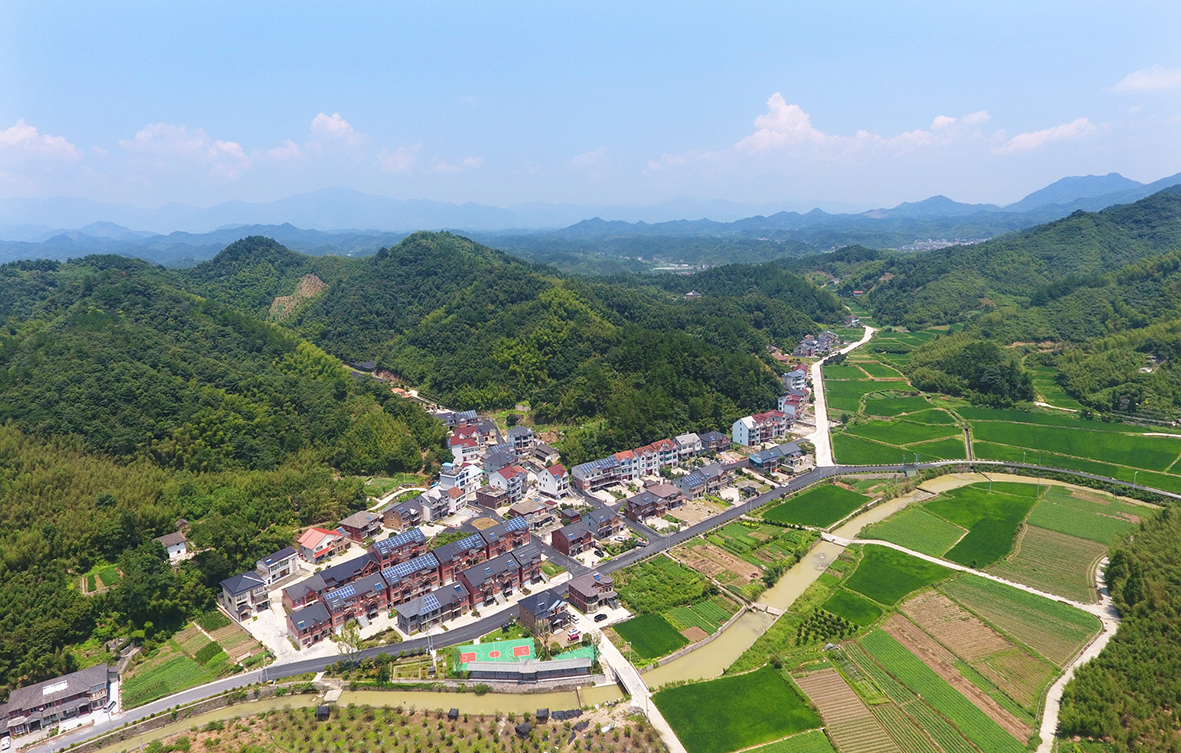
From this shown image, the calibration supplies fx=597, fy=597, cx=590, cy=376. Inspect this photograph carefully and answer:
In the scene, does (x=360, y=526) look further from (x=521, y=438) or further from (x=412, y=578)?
(x=521, y=438)

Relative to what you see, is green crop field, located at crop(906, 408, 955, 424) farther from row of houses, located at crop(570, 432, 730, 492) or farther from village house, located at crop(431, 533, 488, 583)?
village house, located at crop(431, 533, 488, 583)

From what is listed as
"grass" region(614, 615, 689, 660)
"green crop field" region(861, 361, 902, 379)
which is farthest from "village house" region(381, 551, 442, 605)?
"green crop field" region(861, 361, 902, 379)

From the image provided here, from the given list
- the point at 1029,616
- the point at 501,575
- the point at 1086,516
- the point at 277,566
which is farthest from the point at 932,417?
the point at 277,566

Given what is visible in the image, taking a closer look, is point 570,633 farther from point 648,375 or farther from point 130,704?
point 648,375

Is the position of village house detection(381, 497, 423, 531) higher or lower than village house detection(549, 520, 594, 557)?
higher

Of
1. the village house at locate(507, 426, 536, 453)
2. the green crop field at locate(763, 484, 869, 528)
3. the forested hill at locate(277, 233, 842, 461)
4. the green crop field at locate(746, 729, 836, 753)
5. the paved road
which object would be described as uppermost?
the forested hill at locate(277, 233, 842, 461)

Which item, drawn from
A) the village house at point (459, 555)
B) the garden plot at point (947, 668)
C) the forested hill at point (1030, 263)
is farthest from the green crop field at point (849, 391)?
the village house at point (459, 555)

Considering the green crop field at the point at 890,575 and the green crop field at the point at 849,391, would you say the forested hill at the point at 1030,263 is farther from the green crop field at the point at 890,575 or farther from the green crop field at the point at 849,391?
the green crop field at the point at 890,575

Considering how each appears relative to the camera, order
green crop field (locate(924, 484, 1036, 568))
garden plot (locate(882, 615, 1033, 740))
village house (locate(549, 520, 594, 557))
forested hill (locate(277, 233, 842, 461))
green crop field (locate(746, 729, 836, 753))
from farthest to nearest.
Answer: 1. forested hill (locate(277, 233, 842, 461))
2. village house (locate(549, 520, 594, 557))
3. green crop field (locate(924, 484, 1036, 568))
4. garden plot (locate(882, 615, 1033, 740))
5. green crop field (locate(746, 729, 836, 753))
